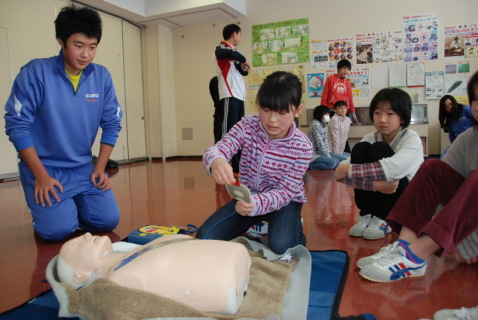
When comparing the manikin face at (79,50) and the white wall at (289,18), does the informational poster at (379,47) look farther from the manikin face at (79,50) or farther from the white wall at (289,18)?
the manikin face at (79,50)

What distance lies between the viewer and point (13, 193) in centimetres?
313

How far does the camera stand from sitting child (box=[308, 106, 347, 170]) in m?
4.27

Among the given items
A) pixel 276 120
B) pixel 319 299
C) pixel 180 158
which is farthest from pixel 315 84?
pixel 319 299

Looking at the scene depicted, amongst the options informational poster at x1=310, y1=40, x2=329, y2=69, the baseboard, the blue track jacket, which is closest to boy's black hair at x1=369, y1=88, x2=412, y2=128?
the blue track jacket

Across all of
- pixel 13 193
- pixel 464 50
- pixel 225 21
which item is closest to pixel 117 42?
pixel 225 21

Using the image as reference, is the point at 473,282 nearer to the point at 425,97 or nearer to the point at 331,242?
the point at 331,242

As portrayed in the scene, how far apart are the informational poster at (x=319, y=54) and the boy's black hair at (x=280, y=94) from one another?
4.63 metres

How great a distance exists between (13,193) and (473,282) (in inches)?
134

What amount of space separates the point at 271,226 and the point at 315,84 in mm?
4676

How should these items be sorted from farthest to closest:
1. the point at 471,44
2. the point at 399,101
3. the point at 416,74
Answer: the point at 416,74 < the point at 471,44 < the point at 399,101

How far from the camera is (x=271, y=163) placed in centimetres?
143

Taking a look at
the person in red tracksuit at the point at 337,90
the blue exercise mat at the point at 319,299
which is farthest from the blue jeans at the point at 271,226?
the person in red tracksuit at the point at 337,90

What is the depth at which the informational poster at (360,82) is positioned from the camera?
216 inches

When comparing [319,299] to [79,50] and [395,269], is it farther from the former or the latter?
[79,50]
